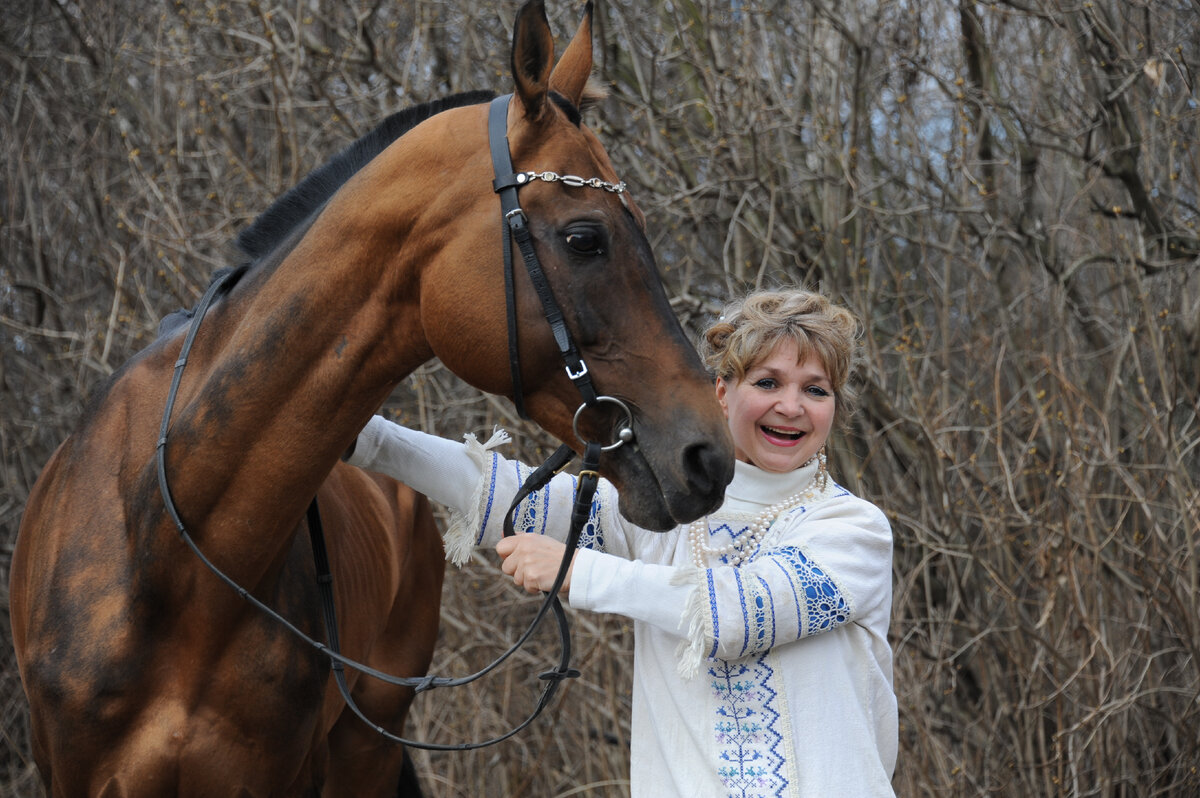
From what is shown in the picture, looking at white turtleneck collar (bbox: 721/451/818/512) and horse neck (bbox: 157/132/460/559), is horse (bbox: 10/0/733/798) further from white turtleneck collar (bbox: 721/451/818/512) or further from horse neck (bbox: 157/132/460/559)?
white turtleneck collar (bbox: 721/451/818/512)

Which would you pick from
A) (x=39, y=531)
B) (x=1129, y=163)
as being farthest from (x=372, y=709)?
(x=1129, y=163)

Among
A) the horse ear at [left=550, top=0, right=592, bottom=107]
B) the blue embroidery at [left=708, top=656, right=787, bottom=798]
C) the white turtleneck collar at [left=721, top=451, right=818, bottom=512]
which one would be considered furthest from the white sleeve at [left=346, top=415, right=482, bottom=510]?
the horse ear at [left=550, top=0, right=592, bottom=107]

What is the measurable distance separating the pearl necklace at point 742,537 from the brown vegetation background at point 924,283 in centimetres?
182

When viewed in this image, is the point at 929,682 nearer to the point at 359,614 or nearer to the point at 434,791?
the point at 434,791

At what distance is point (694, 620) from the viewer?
2.04m

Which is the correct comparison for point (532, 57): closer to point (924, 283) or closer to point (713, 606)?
point (713, 606)

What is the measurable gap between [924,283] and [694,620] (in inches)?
157

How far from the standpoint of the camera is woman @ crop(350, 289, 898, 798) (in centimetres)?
208

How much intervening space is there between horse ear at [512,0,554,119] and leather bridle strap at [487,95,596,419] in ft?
0.29

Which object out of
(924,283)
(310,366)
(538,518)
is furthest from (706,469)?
(924,283)

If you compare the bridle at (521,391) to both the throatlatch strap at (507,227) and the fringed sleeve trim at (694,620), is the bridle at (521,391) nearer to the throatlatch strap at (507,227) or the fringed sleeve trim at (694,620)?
the throatlatch strap at (507,227)

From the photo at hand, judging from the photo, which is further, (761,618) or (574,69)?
(574,69)

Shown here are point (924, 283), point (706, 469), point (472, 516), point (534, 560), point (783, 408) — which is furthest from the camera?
point (924, 283)

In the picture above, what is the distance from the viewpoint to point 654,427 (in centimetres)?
191
